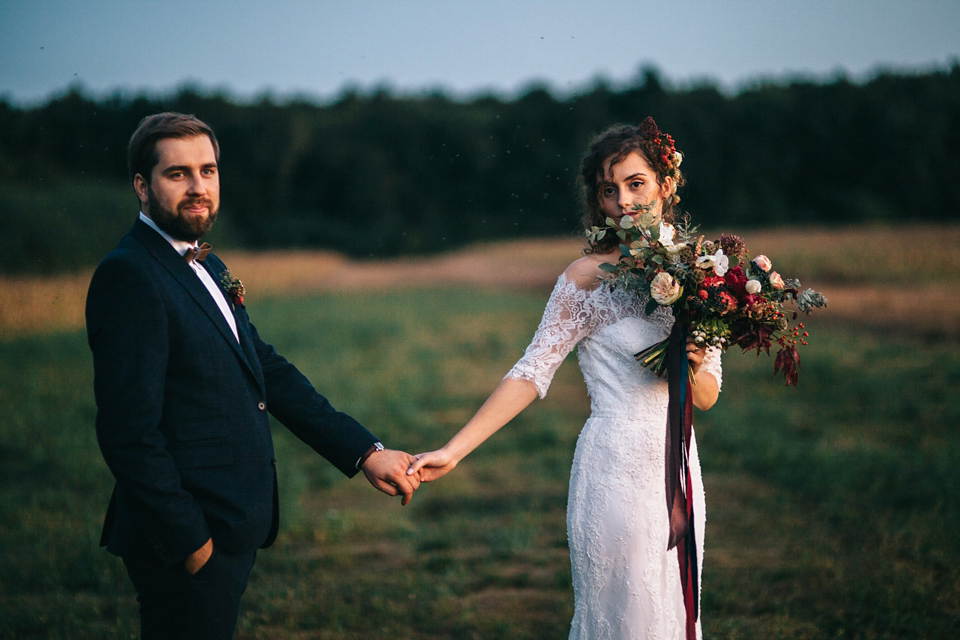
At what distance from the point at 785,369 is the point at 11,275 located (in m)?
9.35

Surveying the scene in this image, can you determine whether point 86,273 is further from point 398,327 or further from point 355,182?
point 355,182

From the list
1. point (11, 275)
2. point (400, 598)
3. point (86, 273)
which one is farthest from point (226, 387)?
point (86, 273)

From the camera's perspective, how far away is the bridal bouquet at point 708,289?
8.88ft

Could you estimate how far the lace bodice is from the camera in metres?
2.94

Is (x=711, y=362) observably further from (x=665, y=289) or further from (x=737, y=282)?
Answer: (x=665, y=289)

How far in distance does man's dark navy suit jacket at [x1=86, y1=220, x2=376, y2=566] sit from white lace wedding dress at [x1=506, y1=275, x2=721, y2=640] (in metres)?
1.20

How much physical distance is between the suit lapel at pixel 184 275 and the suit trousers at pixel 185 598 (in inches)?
27.1

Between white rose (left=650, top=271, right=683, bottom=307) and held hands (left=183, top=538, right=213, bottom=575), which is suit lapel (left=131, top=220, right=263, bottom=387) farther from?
white rose (left=650, top=271, right=683, bottom=307)

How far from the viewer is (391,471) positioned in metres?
3.21

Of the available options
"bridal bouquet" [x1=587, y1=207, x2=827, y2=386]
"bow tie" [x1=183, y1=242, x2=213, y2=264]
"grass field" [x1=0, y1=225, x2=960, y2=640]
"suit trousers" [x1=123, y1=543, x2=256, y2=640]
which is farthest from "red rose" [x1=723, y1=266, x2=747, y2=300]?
"grass field" [x1=0, y1=225, x2=960, y2=640]

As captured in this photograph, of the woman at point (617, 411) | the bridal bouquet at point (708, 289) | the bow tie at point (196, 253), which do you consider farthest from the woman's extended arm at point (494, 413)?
the bow tie at point (196, 253)

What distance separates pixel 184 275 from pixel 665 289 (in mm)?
1660

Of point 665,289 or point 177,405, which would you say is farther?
point 665,289

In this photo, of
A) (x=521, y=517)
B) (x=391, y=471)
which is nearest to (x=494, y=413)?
(x=391, y=471)
